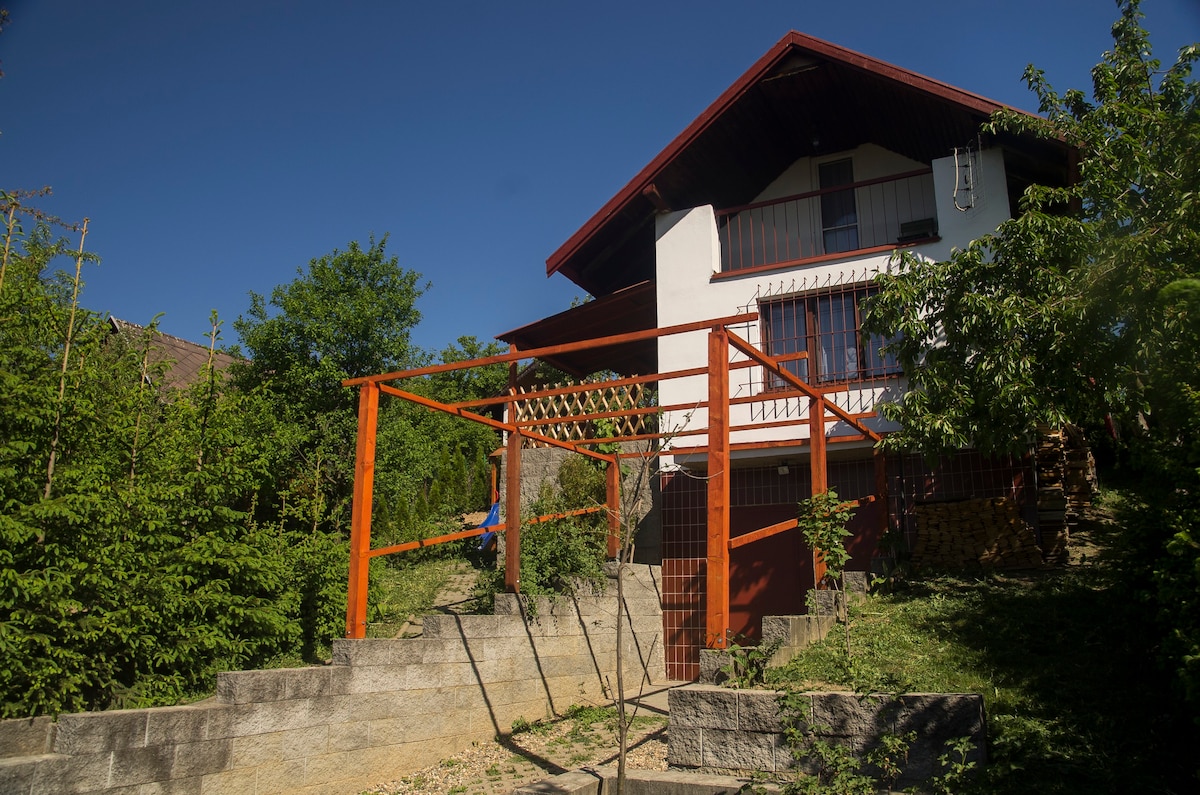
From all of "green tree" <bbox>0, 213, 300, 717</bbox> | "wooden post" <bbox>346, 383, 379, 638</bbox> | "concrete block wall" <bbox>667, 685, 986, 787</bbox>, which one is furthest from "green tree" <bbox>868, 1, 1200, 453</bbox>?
"green tree" <bbox>0, 213, 300, 717</bbox>

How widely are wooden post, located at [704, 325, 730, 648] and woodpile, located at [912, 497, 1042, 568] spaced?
449 cm

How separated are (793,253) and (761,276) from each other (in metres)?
0.76

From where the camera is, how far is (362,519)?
765 cm

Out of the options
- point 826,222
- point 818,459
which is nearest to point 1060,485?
point 818,459

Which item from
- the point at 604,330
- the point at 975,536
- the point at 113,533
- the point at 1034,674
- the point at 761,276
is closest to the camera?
the point at 1034,674

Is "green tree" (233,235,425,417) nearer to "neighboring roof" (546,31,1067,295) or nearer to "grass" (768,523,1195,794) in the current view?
"neighboring roof" (546,31,1067,295)

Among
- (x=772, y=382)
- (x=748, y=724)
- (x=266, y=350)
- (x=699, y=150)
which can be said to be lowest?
(x=748, y=724)

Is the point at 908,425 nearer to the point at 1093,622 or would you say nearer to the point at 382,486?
the point at 1093,622

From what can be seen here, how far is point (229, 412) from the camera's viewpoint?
742 cm

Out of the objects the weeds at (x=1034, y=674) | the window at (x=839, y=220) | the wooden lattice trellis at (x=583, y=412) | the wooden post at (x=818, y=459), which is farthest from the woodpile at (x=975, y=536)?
the window at (x=839, y=220)

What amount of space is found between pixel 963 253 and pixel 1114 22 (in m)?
3.83

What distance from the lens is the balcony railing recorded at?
1240 centimetres

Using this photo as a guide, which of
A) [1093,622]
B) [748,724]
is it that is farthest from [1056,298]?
[748,724]

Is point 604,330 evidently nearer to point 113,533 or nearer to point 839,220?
point 839,220
